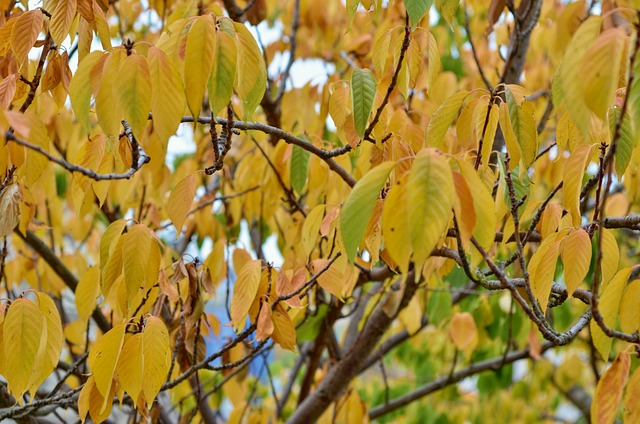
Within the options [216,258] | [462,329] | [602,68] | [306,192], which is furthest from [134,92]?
[462,329]

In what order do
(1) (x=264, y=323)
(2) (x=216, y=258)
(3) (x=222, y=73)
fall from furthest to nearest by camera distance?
(2) (x=216, y=258), (1) (x=264, y=323), (3) (x=222, y=73)

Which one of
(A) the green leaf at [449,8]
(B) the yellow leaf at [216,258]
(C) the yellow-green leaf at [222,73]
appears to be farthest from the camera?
(B) the yellow leaf at [216,258]

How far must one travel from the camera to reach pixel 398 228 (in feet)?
2.35

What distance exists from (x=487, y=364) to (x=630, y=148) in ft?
4.90

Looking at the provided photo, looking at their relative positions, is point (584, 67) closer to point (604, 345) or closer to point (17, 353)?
point (604, 345)

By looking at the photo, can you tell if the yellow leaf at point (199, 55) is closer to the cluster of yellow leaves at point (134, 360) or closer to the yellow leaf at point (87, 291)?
the cluster of yellow leaves at point (134, 360)

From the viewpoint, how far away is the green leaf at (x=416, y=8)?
0.92m

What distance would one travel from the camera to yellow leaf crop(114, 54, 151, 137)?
82 centimetres

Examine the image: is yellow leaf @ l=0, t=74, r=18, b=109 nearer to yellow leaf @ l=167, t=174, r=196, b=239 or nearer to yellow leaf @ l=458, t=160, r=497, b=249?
yellow leaf @ l=167, t=174, r=196, b=239

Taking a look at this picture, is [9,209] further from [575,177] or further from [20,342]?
[575,177]

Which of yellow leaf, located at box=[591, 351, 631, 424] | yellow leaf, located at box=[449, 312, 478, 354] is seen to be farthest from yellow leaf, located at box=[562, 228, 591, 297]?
yellow leaf, located at box=[449, 312, 478, 354]

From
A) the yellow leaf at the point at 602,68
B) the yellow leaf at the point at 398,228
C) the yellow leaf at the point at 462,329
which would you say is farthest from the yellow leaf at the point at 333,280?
the yellow leaf at the point at 462,329

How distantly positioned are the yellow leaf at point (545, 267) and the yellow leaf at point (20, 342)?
2.28ft

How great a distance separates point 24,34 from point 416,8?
0.57 metres
